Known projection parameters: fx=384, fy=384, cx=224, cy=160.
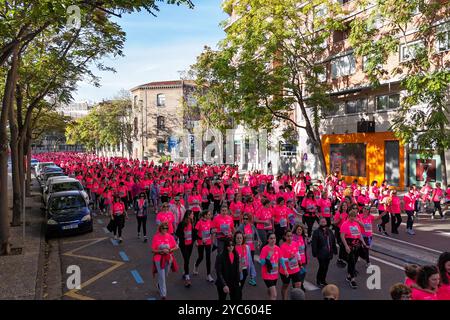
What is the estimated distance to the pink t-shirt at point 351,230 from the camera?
8469 mm

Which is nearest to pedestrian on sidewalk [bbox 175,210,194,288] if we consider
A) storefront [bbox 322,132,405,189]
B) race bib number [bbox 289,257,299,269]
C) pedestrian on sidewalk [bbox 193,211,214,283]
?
pedestrian on sidewalk [bbox 193,211,214,283]

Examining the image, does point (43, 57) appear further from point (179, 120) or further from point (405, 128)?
point (179, 120)

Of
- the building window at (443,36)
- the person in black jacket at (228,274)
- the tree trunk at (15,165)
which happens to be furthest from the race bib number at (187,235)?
the building window at (443,36)

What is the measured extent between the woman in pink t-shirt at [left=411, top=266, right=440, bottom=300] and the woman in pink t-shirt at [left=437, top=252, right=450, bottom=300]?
327 mm

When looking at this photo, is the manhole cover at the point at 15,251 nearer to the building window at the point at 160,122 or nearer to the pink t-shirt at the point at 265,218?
the pink t-shirt at the point at 265,218

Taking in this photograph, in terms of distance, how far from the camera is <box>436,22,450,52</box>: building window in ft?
53.5

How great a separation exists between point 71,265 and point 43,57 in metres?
8.65

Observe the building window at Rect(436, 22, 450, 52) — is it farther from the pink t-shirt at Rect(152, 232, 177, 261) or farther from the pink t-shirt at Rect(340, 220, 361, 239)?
the pink t-shirt at Rect(152, 232, 177, 261)

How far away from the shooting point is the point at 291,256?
6844 millimetres

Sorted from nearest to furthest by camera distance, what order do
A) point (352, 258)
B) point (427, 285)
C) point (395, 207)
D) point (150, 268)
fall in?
point (427, 285) < point (352, 258) < point (150, 268) < point (395, 207)

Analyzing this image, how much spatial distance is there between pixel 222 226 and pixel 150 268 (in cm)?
229

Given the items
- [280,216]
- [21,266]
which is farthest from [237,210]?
[21,266]

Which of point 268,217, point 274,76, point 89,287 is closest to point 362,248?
point 268,217

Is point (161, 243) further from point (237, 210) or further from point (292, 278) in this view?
point (237, 210)
